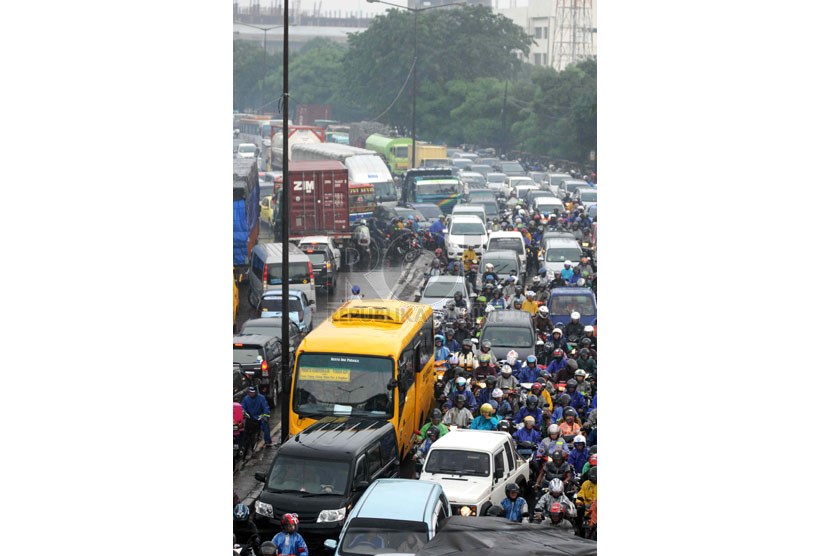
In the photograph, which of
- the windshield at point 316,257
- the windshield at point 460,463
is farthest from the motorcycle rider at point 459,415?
the windshield at point 316,257

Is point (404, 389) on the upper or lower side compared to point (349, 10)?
lower

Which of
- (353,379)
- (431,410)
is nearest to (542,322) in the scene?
(431,410)

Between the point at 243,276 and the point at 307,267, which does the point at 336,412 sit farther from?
the point at 243,276

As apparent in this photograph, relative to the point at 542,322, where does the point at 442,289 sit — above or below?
above

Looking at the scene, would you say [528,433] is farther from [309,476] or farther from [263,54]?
[263,54]

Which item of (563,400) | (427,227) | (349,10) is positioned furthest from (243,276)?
(563,400)

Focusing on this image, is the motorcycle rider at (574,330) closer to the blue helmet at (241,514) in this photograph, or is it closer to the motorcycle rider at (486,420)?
the motorcycle rider at (486,420)
